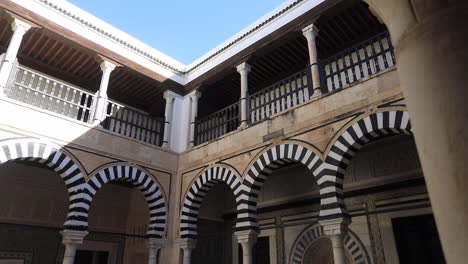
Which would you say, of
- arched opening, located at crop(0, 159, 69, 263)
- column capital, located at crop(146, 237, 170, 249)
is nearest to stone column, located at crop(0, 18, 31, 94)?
arched opening, located at crop(0, 159, 69, 263)

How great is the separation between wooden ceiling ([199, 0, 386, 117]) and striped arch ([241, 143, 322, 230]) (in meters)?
2.10

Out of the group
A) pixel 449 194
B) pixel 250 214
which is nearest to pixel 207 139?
pixel 250 214

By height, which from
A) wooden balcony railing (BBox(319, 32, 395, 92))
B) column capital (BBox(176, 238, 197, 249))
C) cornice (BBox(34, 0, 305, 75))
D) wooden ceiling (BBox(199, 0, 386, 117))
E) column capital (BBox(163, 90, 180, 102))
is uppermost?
cornice (BBox(34, 0, 305, 75))

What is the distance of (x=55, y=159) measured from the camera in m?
5.37

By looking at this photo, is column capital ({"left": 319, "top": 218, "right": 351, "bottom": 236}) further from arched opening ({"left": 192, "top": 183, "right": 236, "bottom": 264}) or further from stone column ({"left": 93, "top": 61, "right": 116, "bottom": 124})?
stone column ({"left": 93, "top": 61, "right": 116, "bottom": 124})

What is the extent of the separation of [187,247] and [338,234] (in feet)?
9.33

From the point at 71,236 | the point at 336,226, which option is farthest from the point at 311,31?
the point at 71,236

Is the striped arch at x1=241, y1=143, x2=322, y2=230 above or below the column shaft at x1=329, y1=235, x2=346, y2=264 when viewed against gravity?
above

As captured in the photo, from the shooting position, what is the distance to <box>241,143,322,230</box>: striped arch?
5037mm

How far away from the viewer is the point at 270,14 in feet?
21.2

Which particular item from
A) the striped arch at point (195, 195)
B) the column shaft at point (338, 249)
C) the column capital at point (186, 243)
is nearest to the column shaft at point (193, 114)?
the striped arch at point (195, 195)

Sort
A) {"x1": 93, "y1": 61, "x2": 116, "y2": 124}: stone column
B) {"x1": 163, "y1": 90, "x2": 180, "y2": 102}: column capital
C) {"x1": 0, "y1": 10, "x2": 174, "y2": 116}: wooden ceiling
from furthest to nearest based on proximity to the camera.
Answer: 1. {"x1": 163, "y1": 90, "x2": 180, "y2": 102}: column capital
2. {"x1": 0, "y1": 10, "x2": 174, "y2": 116}: wooden ceiling
3. {"x1": 93, "y1": 61, "x2": 116, "y2": 124}: stone column

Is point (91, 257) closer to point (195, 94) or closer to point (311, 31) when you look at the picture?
point (195, 94)

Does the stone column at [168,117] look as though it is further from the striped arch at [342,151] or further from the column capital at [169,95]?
the striped arch at [342,151]
